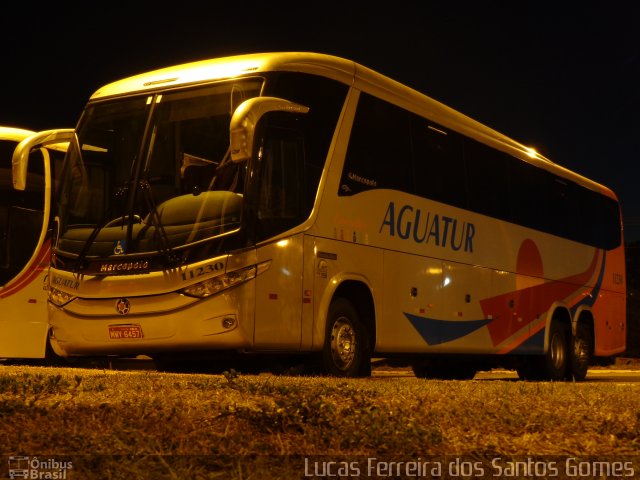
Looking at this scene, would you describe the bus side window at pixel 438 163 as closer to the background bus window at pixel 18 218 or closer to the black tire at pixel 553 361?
the black tire at pixel 553 361

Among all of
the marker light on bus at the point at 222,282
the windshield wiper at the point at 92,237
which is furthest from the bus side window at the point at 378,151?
the windshield wiper at the point at 92,237

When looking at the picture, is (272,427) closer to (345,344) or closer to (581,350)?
(345,344)

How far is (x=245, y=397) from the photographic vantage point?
7305 mm

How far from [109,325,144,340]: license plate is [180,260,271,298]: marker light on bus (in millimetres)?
805

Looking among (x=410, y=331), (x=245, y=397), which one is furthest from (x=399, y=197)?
(x=245, y=397)

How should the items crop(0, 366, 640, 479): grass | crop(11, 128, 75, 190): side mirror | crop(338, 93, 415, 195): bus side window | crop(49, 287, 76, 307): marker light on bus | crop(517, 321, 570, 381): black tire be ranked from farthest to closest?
crop(517, 321, 570, 381): black tire, crop(338, 93, 415, 195): bus side window, crop(11, 128, 75, 190): side mirror, crop(49, 287, 76, 307): marker light on bus, crop(0, 366, 640, 479): grass

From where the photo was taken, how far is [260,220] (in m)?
10.4

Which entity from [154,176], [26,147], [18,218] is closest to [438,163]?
[154,176]

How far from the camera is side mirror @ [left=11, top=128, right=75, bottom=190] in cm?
1144

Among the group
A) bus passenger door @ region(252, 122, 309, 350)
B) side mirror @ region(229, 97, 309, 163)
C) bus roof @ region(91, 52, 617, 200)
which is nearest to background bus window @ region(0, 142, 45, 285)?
bus roof @ region(91, 52, 617, 200)

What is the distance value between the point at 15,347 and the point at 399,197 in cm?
805

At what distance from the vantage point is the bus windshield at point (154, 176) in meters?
10.5

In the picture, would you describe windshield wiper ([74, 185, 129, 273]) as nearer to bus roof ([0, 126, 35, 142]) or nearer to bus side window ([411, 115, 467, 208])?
bus side window ([411, 115, 467, 208])

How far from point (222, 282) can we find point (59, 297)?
2.36 m
